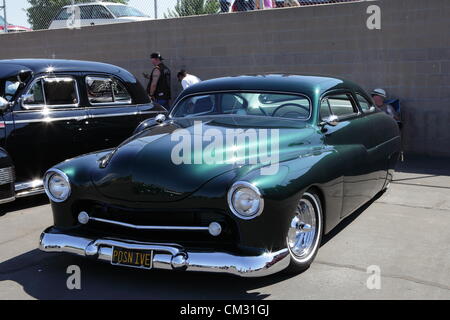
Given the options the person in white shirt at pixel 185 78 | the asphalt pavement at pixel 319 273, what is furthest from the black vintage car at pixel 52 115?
the person in white shirt at pixel 185 78

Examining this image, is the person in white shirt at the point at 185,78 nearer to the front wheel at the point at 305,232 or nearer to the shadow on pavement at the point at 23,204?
the shadow on pavement at the point at 23,204

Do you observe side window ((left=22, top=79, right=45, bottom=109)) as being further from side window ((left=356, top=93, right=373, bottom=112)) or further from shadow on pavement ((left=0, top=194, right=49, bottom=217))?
side window ((left=356, top=93, right=373, bottom=112))

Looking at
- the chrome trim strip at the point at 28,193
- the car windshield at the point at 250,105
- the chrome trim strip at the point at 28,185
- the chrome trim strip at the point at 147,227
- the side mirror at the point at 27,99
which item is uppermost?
the side mirror at the point at 27,99

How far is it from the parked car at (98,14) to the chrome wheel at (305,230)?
11658 millimetres

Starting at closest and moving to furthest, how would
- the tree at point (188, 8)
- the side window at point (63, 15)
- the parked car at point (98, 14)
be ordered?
the tree at point (188, 8)
the parked car at point (98, 14)
the side window at point (63, 15)

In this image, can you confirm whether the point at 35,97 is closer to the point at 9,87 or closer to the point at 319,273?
the point at 9,87

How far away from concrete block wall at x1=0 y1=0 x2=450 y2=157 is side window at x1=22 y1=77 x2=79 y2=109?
2.87 metres

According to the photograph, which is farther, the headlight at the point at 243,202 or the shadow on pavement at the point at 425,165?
the shadow on pavement at the point at 425,165

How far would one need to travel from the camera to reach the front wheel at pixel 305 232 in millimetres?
3770

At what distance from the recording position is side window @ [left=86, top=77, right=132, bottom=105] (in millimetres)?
6622

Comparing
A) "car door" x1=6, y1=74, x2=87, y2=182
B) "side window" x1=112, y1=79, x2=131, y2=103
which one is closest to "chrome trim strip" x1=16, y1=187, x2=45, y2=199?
"car door" x1=6, y1=74, x2=87, y2=182

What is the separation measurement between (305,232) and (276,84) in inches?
58.6

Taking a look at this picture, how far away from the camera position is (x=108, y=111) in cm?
672

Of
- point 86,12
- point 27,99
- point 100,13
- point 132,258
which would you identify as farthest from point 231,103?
point 86,12
